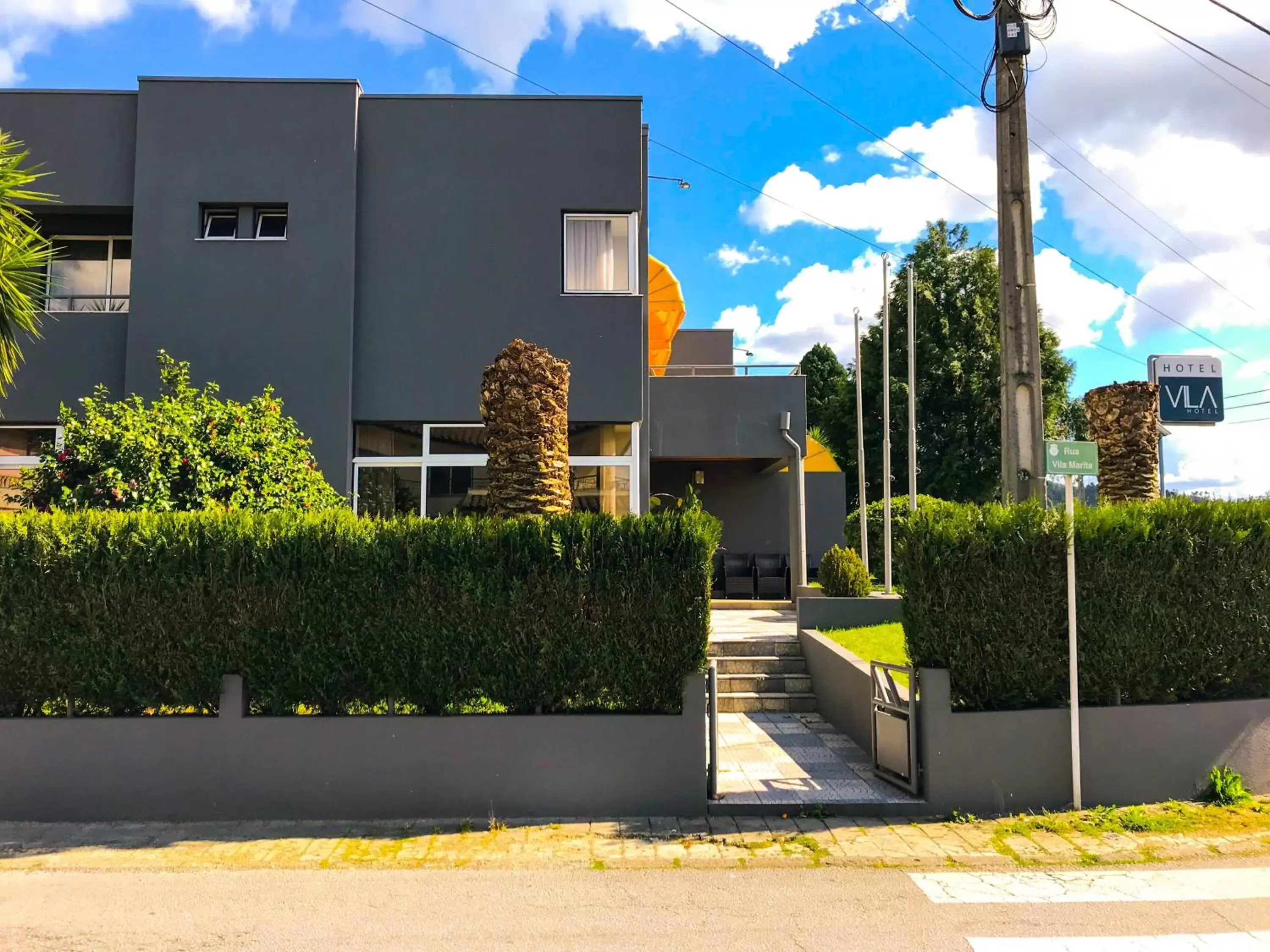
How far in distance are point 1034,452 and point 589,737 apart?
14.3 ft

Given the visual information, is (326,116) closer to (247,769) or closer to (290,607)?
(290,607)

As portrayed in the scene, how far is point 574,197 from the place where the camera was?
12422 millimetres

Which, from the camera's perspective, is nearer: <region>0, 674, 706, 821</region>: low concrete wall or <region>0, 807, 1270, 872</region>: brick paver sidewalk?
<region>0, 807, 1270, 872</region>: brick paver sidewalk

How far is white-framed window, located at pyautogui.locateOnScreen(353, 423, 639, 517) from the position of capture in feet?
40.0

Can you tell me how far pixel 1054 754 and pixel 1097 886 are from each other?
1.42 metres

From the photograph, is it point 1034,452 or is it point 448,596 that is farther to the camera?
point 1034,452

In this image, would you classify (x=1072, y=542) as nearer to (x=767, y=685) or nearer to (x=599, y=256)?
(x=767, y=685)

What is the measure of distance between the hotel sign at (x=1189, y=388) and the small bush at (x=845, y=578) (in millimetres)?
4096

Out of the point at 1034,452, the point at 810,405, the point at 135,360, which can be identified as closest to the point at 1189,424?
the point at 1034,452

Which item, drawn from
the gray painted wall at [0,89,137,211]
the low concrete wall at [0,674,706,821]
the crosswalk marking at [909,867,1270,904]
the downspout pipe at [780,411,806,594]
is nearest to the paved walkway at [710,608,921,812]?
the low concrete wall at [0,674,706,821]

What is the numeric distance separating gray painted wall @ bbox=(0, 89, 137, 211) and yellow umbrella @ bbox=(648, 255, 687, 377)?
8.63m

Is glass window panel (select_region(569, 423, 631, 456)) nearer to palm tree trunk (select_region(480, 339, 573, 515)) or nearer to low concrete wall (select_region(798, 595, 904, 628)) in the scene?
low concrete wall (select_region(798, 595, 904, 628))

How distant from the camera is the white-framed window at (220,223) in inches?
483

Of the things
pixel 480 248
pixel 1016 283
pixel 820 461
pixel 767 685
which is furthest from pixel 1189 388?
pixel 820 461
